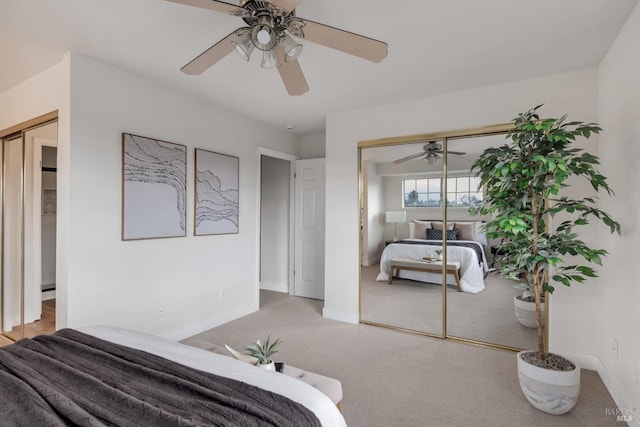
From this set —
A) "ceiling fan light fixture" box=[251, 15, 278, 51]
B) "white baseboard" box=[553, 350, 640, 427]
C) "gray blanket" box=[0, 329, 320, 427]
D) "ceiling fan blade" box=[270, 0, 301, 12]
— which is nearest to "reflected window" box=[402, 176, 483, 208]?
"white baseboard" box=[553, 350, 640, 427]

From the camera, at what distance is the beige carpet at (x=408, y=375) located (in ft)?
6.62

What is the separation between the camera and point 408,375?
8.33ft

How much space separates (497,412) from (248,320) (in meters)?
2.61

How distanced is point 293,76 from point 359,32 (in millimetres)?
566

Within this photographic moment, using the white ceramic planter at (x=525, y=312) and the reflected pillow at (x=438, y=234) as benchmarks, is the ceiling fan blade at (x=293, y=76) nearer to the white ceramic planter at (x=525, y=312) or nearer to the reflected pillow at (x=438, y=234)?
the reflected pillow at (x=438, y=234)

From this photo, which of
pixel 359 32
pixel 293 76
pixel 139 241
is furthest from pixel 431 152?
pixel 139 241

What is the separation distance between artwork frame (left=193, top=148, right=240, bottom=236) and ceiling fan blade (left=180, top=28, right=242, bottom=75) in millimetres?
1435

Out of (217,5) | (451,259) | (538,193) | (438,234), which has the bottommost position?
(451,259)

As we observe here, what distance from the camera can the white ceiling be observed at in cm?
192

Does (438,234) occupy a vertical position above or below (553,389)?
above

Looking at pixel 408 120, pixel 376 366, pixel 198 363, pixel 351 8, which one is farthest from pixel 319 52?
pixel 376 366

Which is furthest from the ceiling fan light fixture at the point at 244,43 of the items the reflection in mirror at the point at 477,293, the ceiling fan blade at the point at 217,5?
the reflection in mirror at the point at 477,293

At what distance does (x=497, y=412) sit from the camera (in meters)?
2.07

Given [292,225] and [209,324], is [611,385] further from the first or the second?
[292,225]
